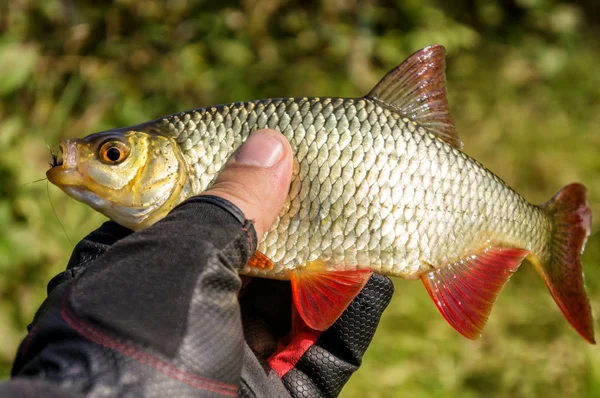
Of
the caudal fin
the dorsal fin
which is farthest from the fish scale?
the caudal fin

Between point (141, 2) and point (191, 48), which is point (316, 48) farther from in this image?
point (141, 2)

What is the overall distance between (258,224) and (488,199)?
82 cm

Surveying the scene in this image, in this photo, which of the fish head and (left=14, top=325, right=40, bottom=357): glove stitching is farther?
the fish head

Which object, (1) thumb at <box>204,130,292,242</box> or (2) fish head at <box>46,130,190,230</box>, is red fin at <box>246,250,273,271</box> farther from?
(2) fish head at <box>46,130,190,230</box>

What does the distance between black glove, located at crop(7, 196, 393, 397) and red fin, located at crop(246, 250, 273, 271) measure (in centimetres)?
19

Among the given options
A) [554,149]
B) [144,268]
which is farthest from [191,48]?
[144,268]

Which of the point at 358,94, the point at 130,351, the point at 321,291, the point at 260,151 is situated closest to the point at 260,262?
the point at 321,291

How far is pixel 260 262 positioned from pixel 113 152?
578 millimetres

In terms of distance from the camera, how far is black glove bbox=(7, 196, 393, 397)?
4.25 feet

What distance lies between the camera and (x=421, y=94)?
82.4 inches

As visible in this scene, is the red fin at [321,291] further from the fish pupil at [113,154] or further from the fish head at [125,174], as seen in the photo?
the fish pupil at [113,154]

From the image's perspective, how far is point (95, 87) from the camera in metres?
4.93

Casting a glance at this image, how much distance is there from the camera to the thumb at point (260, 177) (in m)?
1.76

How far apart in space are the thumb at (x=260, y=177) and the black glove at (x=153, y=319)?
3.5 inches
